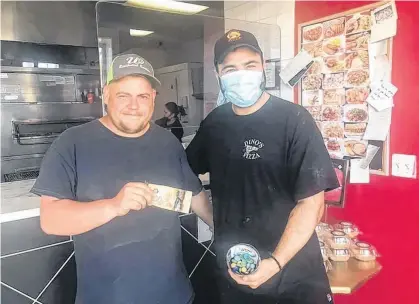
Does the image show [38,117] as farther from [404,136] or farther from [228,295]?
[404,136]

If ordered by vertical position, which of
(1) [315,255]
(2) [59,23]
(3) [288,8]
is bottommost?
(1) [315,255]

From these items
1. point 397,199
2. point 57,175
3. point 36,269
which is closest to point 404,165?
point 397,199

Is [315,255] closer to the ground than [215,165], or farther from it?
closer to the ground

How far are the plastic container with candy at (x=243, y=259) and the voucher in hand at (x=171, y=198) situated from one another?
17cm

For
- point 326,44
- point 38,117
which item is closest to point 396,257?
point 326,44

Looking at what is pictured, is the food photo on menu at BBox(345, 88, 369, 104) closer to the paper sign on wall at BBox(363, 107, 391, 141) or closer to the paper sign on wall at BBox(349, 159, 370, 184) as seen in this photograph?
the paper sign on wall at BBox(363, 107, 391, 141)

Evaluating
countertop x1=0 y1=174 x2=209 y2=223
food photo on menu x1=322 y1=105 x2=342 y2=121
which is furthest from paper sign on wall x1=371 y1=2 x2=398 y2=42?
countertop x1=0 y1=174 x2=209 y2=223

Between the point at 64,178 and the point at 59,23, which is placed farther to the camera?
the point at 59,23

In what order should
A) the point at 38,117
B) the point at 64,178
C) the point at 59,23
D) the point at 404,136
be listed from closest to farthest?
the point at 64,178
the point at 404,136
the point at 38,117
the point at 59,23

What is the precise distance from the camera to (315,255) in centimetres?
100

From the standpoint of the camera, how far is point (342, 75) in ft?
4.39

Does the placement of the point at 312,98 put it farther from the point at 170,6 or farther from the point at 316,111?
the point at 170,6

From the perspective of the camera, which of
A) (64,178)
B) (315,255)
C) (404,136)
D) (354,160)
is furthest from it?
(354,160)

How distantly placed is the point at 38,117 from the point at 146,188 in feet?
5.00
